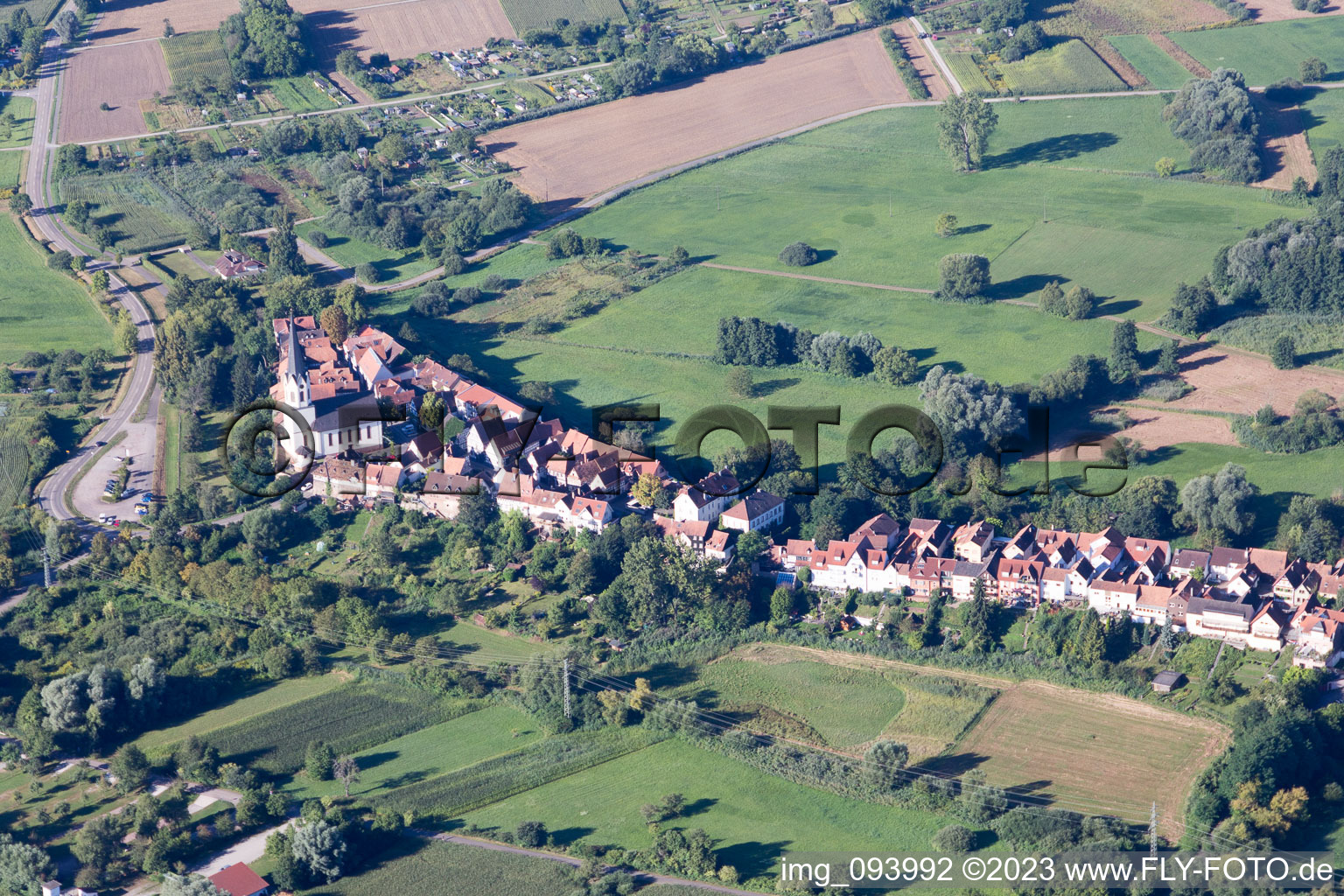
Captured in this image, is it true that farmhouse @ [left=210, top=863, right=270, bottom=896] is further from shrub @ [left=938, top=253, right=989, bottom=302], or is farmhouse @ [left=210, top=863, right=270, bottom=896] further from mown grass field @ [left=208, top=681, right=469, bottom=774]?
shrub @ [left=938, top=253, right=989, bottom=302]

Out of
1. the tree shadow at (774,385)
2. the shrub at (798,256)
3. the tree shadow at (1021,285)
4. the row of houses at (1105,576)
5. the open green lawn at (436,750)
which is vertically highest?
the shrub at (798,256)

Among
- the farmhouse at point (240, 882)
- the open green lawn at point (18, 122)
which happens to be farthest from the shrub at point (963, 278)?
the open green lawn at point (18, 122)

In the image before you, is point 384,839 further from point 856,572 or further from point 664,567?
point 856,572

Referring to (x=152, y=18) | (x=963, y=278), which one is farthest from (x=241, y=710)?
(x=152, y=18)

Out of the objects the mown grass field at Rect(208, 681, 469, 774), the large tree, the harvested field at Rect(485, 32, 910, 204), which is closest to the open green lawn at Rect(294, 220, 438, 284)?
the harvested field at Rect(485, 32, 910, 204)

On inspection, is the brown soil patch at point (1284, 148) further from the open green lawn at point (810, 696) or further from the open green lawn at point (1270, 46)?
the open green lawn at point (810, 696)

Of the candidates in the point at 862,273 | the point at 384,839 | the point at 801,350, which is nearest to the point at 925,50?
the point at 862,273
